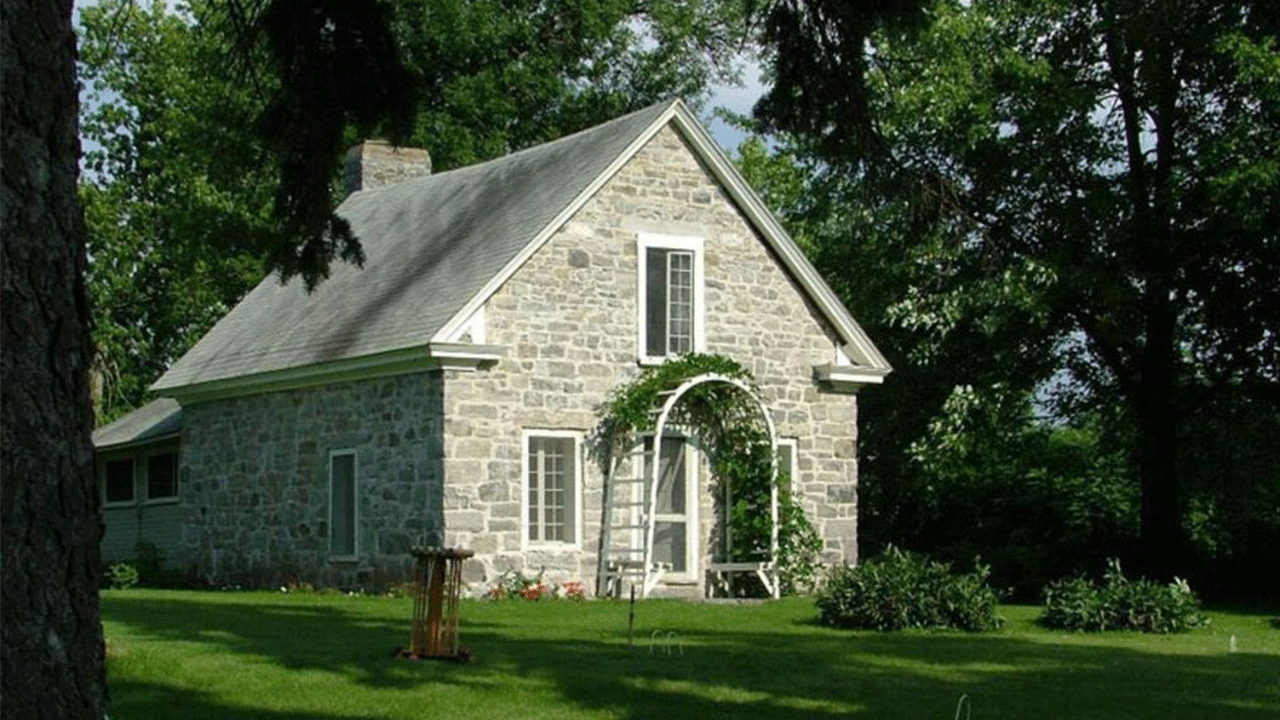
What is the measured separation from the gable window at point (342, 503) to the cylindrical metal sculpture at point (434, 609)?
10157 mm

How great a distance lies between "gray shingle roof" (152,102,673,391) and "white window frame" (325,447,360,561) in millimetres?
1157

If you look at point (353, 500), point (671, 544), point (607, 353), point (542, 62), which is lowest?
point (671, 544)

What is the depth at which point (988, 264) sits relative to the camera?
24266mm

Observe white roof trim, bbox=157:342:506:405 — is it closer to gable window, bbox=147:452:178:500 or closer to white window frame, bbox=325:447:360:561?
white window frame, bbox=325:447:360:561

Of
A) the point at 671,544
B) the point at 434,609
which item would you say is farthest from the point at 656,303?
the point at 434,609

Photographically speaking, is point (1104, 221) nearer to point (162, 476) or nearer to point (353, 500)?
point (353, 500)

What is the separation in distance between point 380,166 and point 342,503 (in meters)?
7.91

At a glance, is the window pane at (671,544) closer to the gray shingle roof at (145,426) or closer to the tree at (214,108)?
the gray shingle roof at (145,426)

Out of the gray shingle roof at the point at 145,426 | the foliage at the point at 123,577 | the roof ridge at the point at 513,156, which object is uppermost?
the roof ridge at the point at 513,156

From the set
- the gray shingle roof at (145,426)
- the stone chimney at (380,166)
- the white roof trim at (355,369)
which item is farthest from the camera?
the gray shingle roof at (145,426)

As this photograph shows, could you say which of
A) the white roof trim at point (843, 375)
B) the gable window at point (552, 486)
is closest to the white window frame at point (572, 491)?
the gable window at point (552, 486)

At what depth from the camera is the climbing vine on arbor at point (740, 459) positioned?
22812 millimetres

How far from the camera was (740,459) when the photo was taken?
2325 cm

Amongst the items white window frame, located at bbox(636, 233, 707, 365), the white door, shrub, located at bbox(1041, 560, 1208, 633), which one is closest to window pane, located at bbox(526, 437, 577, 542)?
the white door
